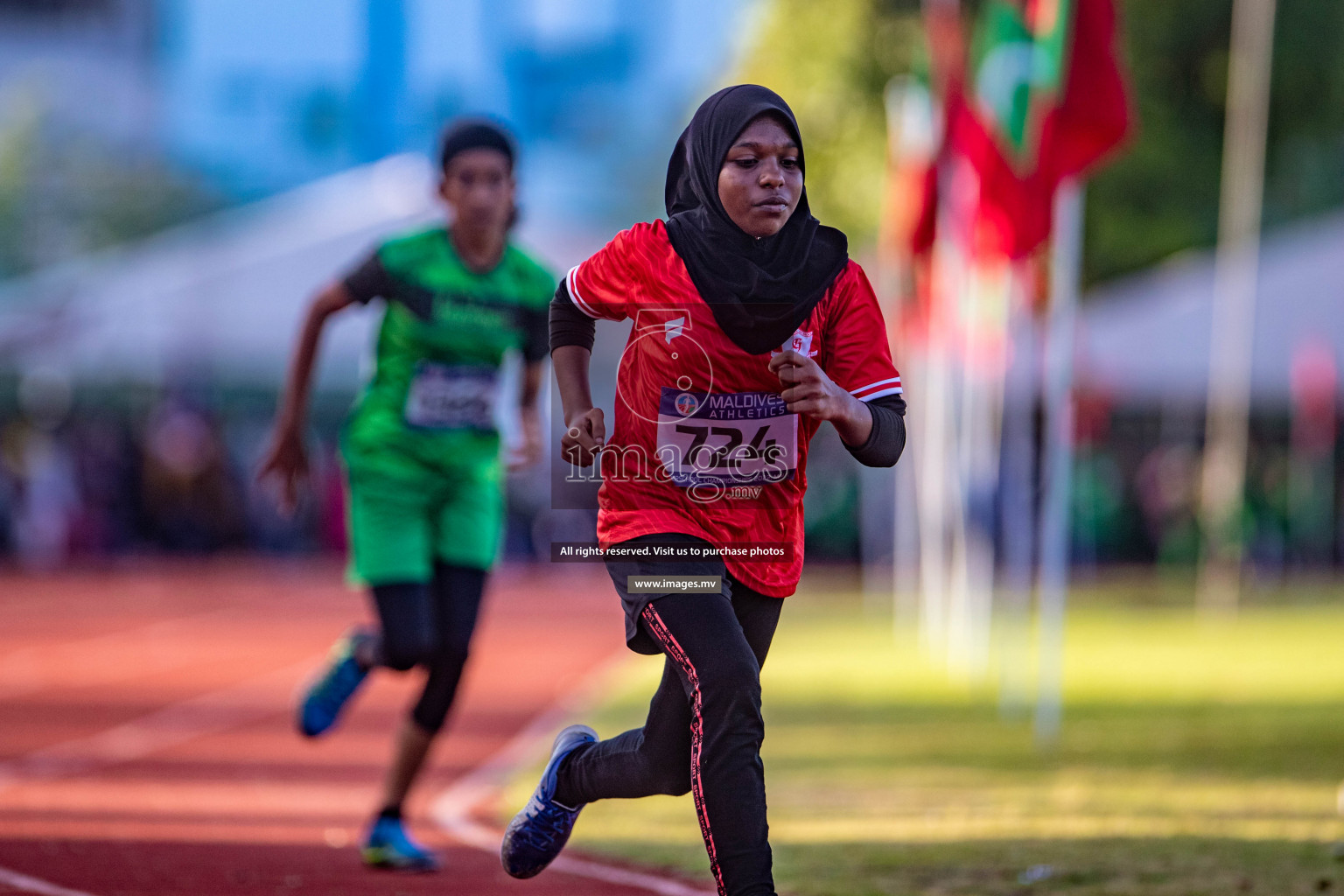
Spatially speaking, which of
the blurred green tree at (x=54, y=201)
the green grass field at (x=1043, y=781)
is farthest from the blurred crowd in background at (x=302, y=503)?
the blurred green tree at (x=54, y=201)

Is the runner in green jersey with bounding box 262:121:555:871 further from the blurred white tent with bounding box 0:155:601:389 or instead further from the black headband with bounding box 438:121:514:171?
the blurred white tent with bounding box 0:155:601:389

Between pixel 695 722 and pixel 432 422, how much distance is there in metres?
2.71

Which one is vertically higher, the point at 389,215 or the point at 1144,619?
the point at 389,215

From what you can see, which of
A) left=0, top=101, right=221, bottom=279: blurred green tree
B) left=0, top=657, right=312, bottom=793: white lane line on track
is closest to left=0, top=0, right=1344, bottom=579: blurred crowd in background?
left=0, top=657, right=312, bottom=793: white lane line on track

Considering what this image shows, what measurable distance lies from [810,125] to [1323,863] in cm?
2531

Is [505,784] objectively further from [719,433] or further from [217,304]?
[217,304]

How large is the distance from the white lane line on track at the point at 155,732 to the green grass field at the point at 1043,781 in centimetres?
256

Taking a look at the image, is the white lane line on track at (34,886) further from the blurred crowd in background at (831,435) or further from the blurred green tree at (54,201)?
the blurred green tree at (54,201)

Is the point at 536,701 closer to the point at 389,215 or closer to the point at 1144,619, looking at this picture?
the point at 1144,619

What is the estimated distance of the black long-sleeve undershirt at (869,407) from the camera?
168 inches

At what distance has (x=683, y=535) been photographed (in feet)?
14.5

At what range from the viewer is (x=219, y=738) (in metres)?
10.9

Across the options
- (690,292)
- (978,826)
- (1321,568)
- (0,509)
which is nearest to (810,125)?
(1321,568)

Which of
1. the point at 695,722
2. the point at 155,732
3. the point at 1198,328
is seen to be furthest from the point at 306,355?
the point at 1198,328
